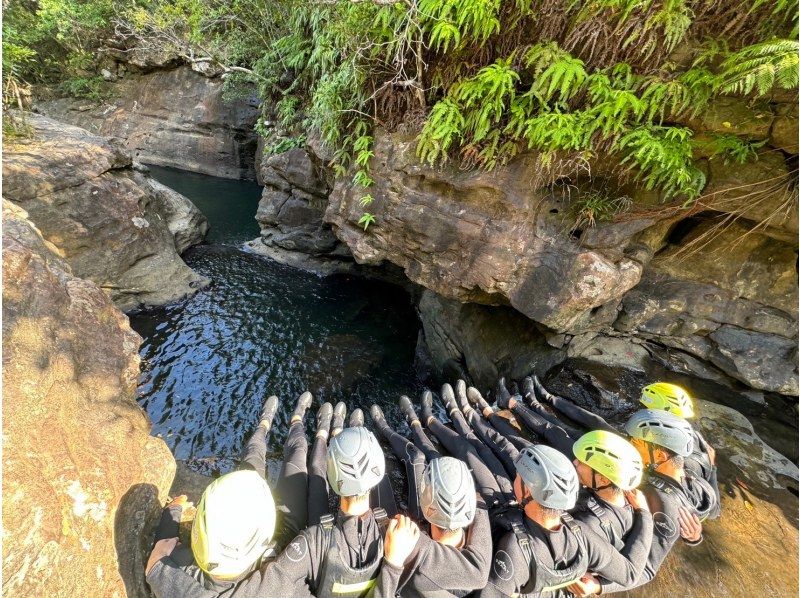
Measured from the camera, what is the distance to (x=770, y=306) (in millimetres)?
6688

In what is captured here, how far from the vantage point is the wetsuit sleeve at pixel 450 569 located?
3.00 metres

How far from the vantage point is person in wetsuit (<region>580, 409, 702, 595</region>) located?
12.4ft

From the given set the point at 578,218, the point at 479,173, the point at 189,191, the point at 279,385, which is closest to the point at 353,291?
the point at 279,385

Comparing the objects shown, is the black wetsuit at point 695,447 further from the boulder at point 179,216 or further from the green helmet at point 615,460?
the boulder at point 179,216

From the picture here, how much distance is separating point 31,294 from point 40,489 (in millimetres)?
2187

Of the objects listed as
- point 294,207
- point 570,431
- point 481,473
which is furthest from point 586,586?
point 294,207

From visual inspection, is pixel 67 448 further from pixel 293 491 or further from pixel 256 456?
pixel 293 491

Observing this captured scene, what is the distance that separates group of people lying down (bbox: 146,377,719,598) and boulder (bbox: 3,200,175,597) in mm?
393

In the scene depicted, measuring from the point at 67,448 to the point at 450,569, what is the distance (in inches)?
140

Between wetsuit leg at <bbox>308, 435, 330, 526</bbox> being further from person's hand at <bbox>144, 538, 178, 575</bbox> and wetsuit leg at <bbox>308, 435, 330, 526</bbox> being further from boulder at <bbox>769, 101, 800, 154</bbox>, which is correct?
boulder at <bbox>769, 101, 800, 154</bbox>

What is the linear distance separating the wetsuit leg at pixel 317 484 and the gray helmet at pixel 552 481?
90.1 inches

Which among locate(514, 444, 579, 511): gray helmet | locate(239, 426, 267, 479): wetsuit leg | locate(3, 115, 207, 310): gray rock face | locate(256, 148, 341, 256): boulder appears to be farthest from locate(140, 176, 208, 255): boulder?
locate(514, 444, 579, 511): gray helmet

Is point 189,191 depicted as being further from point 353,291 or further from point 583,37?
point 583,37

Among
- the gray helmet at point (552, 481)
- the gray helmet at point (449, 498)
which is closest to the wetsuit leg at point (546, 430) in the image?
the gray helmet at point (552, 481)
